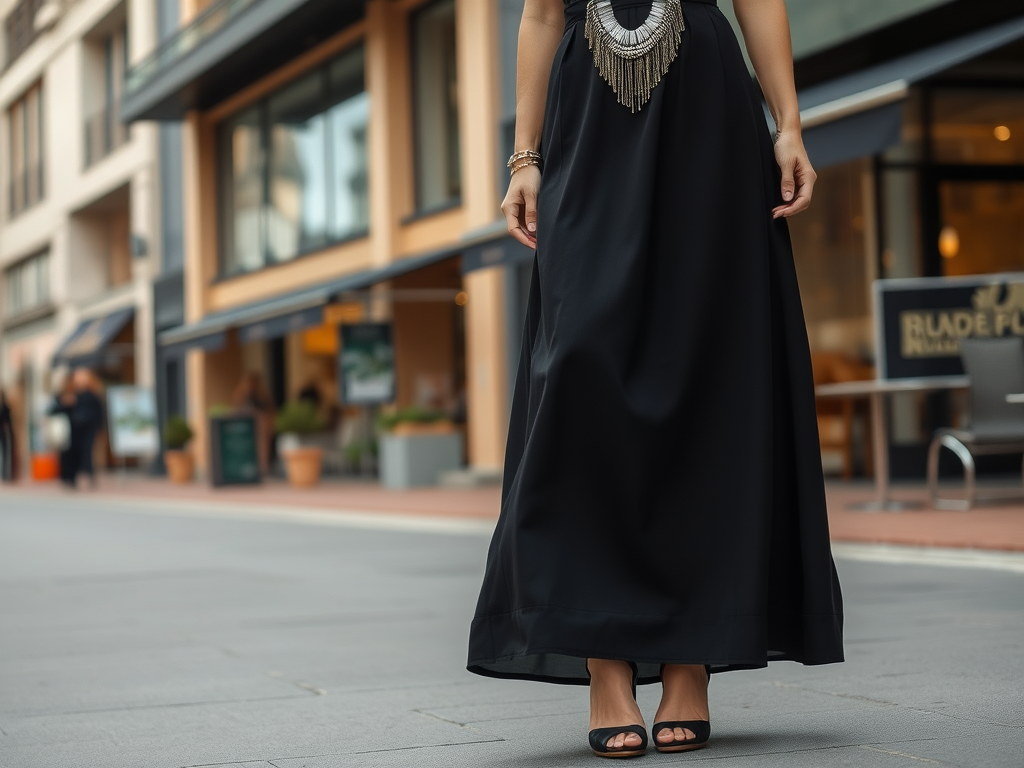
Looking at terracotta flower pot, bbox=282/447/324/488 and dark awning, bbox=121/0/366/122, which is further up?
dark awning, bbox=121/0/366/122

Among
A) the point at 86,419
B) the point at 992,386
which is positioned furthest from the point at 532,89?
the point at 86,419

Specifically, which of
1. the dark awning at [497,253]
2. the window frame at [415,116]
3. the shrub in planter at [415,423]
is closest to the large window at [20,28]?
the window frame at [415,116]

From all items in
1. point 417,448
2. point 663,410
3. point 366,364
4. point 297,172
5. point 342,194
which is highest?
point 297,172

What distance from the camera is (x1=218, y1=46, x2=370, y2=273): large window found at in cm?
2206

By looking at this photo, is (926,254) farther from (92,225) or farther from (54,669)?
(92,225)

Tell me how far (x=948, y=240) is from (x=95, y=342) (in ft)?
71.9

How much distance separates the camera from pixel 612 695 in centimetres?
279

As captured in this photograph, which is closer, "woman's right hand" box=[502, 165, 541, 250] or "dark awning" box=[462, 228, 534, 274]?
"woman's right hand" box=[502, 165, 541, 250]

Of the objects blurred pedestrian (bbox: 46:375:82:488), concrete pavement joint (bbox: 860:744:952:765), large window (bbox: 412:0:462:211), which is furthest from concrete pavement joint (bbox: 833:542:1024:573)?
blurred pedestrian (bbox: 46:375:82:488)

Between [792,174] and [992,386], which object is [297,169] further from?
[792,174]

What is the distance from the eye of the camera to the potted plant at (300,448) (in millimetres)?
19750

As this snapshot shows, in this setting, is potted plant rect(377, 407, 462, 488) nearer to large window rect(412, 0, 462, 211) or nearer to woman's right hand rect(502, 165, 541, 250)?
large window rect(412, 0, 462, 211)

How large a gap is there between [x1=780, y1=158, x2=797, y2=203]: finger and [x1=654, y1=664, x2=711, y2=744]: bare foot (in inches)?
37.0

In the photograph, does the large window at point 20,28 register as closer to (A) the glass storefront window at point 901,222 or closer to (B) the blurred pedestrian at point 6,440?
(B) the blurred pedestrian at point 6,440
